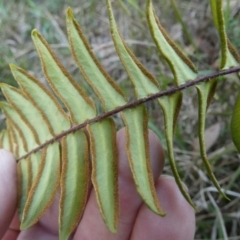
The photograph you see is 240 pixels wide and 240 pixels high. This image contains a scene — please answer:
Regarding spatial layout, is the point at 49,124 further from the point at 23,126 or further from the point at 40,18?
the point at 40,18

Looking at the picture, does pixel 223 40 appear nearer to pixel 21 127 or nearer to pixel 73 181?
pixel 73 181

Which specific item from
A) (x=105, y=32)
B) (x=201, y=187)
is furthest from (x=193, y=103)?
(x=105, y=32)

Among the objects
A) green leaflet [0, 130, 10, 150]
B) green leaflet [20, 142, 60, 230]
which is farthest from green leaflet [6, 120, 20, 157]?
green leaflet [20, 142, 60, 230]

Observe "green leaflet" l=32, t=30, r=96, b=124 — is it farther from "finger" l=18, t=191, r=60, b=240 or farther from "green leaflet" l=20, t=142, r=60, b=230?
"finger" l=18, t=191, r=60, b=240

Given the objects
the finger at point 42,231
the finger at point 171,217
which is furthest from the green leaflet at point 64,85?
the finger at point 42,231

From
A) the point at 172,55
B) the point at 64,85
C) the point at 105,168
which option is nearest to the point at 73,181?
the point at 105,168
